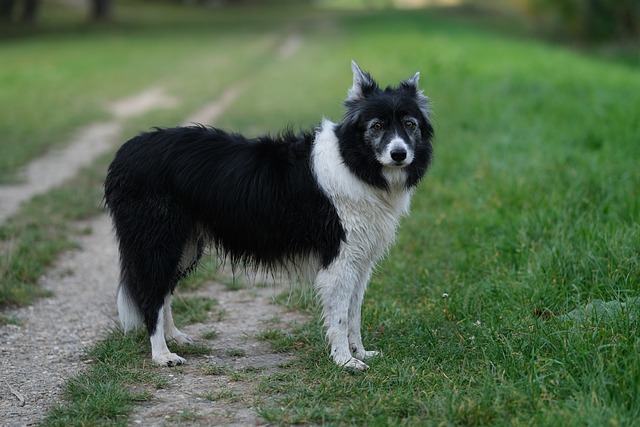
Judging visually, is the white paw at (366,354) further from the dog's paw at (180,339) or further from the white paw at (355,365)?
the dog's paw at (180,339)

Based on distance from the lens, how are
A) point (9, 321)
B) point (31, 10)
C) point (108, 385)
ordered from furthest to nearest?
point (31, 10) < point (9, 321) < point (108, 385)

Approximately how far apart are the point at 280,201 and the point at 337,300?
0.74 m

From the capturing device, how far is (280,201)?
5160 millimetres

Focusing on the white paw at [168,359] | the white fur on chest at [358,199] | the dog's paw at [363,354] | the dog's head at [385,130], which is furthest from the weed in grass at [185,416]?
the dog's head at [385,130]

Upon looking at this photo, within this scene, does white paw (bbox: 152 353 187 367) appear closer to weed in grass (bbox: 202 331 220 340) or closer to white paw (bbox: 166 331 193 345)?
white paw (bbox: 166 331 193 345)

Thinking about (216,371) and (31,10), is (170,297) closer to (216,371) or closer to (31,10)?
(216,371)

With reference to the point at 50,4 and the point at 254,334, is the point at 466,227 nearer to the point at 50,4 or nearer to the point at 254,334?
the point at 254,334

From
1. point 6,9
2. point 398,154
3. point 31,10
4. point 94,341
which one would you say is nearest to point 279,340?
point 94,341

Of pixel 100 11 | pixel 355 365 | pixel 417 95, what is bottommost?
pixel 355 365

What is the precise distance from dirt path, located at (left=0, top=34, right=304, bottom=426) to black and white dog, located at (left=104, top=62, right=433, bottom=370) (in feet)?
1.44

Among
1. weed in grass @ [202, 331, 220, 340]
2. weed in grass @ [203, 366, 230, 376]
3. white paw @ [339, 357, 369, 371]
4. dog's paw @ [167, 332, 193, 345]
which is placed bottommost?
weed in grass @ [202, 331, 220, 340]

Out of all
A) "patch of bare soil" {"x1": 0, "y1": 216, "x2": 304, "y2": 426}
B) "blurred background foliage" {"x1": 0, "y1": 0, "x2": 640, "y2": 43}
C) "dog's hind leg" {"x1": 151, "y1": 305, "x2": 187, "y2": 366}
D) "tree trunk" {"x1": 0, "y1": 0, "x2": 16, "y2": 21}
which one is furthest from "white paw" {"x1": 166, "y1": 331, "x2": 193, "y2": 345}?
"tree trunk" {"x1": 0, "y1": 0, "x2": 16, "y2": 21}

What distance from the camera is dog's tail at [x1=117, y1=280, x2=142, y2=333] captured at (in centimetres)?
529

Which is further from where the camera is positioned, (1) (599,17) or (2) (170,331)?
(1) (599,17)
